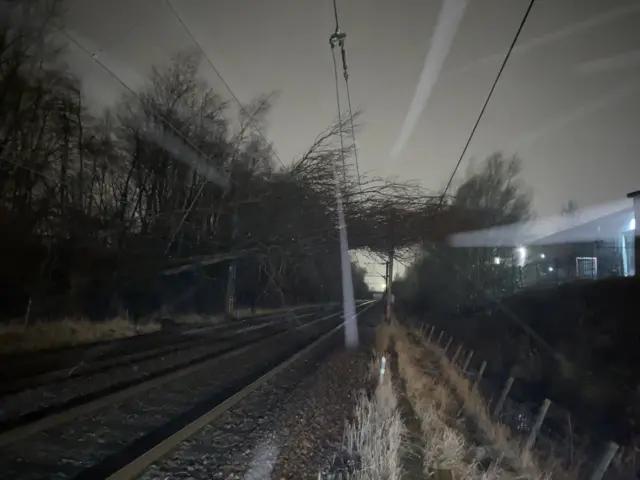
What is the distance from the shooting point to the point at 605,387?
52.4ft

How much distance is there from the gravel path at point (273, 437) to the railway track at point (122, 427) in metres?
0.22

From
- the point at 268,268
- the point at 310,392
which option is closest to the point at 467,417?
the point at 310,392

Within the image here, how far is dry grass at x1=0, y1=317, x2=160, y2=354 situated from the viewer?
55.8ft

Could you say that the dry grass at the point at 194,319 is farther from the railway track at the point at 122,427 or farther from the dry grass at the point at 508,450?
the dry grass at the point at 508,450

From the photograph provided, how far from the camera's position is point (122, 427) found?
24.6 ft

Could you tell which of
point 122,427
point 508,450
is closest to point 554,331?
point 508,450

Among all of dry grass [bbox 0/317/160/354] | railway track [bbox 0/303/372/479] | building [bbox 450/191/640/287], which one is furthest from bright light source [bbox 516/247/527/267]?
railway track [bbox 0/303/372/479]

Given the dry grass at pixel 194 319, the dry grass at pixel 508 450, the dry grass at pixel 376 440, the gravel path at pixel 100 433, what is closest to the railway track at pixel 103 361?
the gravel path at pixel 100 433

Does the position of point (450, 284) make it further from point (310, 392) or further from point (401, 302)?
point (310, 392)

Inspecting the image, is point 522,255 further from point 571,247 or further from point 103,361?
point 103,361

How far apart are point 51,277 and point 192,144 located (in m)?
8.74

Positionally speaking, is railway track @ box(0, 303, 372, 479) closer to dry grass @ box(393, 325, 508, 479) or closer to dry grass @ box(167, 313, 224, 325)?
dry grass @ box(393, 325, 508, 479)

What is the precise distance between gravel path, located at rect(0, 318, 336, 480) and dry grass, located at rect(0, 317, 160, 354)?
776 centimetres

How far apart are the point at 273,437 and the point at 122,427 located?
200cm
